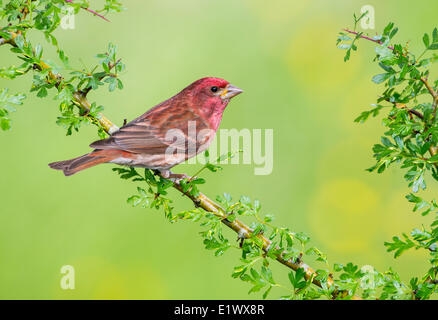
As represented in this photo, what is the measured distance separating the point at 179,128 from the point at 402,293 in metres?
2.05

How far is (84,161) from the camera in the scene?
365 centimetres

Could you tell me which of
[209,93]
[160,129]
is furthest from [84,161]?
[209,93]

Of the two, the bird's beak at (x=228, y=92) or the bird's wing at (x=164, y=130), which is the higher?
the bird's beak at (x=228, y=92)

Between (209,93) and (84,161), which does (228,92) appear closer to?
(209,93)

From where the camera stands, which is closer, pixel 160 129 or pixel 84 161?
pixel 84 161

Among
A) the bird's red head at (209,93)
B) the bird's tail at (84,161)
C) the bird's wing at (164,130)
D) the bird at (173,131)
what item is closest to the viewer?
the bird's tail at (84,161)

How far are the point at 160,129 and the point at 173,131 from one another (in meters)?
0.09

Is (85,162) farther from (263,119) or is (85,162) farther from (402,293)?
(263,119)

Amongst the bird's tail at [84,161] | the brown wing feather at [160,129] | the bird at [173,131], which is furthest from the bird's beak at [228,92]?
the bird's tail at [84,161]

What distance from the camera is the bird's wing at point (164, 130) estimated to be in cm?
396

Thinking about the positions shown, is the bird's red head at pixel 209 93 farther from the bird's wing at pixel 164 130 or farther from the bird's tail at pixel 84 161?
the bird's tail at pixel 84 161

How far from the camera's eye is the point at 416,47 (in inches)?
286

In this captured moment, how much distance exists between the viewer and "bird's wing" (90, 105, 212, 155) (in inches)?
156

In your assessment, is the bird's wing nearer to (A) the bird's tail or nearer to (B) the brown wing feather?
(B) the brown wing feather
